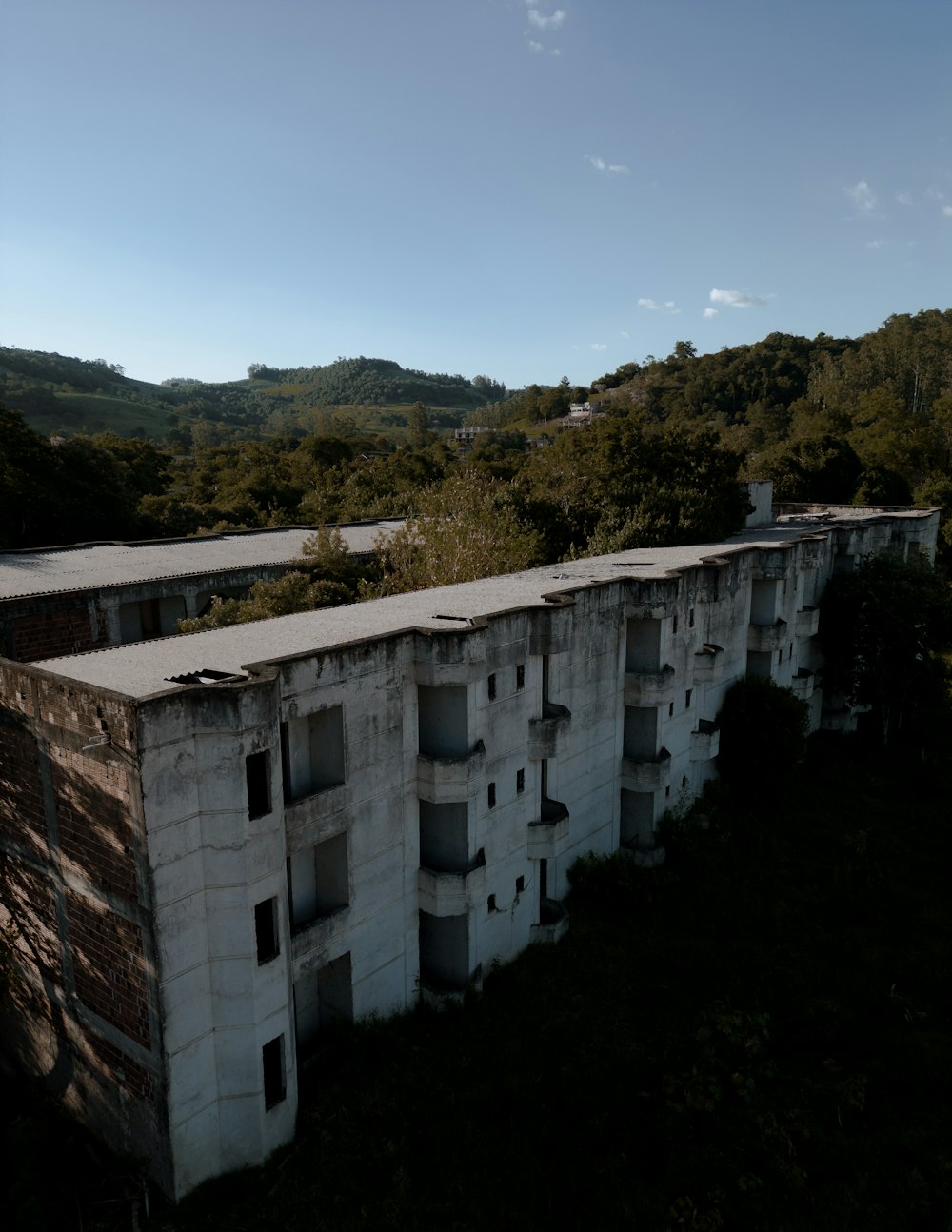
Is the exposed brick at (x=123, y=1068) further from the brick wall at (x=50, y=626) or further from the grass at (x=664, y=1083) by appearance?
the brick wall at (x=50, y=626)

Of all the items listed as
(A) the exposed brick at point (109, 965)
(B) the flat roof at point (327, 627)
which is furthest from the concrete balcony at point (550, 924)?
(A) the exposed brick at point (109, 965)

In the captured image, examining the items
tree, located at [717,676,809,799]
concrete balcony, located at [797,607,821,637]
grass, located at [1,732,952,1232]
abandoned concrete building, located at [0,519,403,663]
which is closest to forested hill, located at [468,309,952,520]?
concrete balcony, located at [797,607,821,637]

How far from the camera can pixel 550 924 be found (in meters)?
20.0

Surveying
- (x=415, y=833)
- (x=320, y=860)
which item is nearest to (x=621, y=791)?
(x=415, y=833)

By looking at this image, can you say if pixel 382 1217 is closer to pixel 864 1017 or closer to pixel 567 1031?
pixel 567 1031

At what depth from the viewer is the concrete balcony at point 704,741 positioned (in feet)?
84.4

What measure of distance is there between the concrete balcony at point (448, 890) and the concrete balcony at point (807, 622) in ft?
65.0

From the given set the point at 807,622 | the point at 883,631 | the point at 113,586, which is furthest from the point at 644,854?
the point at 113,586

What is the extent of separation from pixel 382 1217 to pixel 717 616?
63.8ft

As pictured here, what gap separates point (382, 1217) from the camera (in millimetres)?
12695

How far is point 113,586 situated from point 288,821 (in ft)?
47.0

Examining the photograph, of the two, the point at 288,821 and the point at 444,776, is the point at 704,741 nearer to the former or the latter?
the point at 444,776

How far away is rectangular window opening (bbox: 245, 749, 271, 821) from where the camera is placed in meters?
13.3

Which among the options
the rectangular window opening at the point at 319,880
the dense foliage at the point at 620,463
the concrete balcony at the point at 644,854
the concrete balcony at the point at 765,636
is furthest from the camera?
the dense foliage at the point at 620,463
